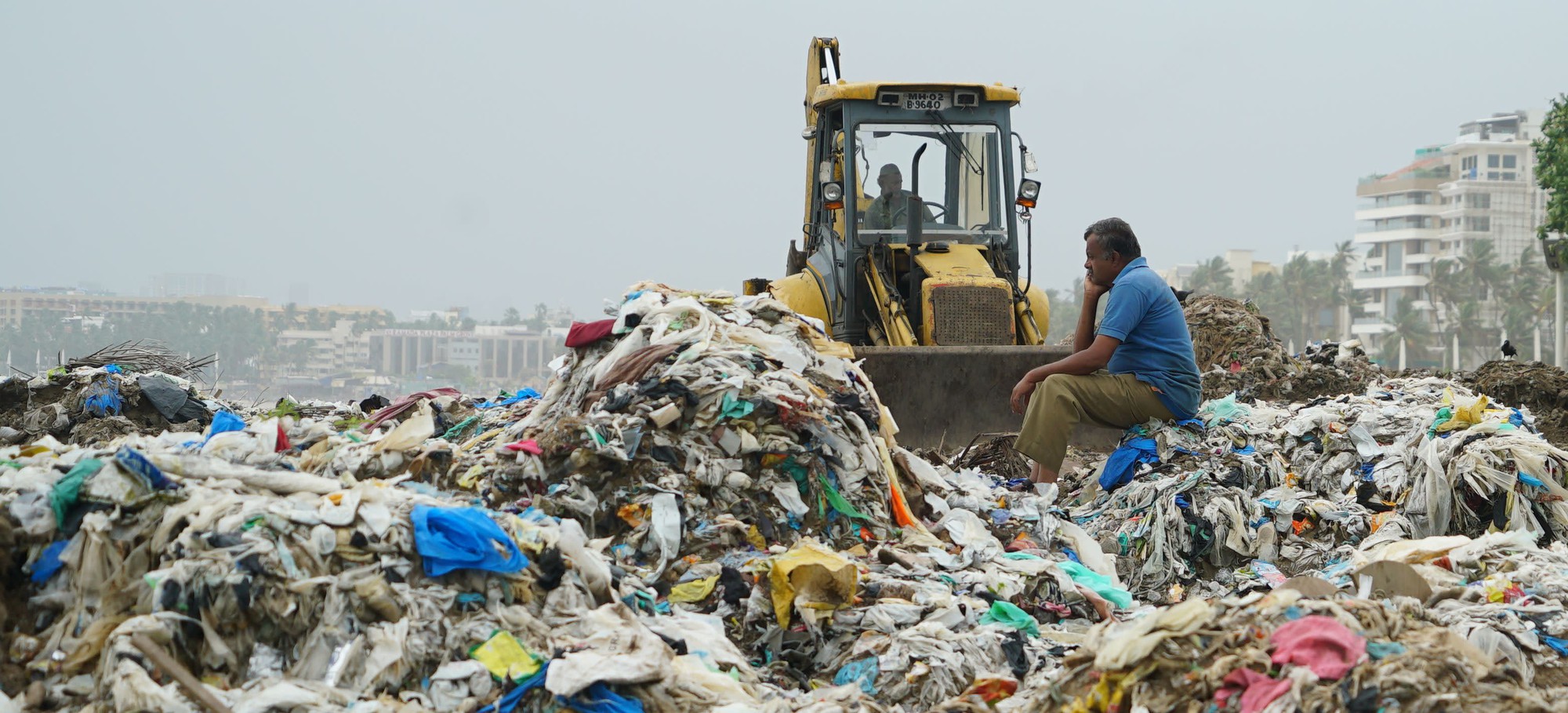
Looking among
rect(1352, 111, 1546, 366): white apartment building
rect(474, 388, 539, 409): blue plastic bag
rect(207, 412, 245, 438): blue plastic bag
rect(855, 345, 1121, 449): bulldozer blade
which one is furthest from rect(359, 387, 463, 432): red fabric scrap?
rect(1352, 111, 1546, 366): white apartment building

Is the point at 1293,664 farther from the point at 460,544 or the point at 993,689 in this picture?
the point at 460,544

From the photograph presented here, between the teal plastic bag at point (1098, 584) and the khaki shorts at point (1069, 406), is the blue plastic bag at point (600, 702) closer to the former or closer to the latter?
the teal plastic bag at point (1098, 584)

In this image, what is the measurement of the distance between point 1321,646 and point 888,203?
5865 millimetres

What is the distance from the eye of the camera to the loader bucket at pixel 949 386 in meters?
7.19

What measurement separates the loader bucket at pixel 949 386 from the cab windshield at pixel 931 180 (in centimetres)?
130

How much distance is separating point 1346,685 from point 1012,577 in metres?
1.80

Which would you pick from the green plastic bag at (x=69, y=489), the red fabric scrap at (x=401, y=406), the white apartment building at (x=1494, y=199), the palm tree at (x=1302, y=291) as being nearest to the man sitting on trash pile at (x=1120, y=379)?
the red fabric scrap at (x=401, y=406)

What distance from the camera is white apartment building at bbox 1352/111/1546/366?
8050cm

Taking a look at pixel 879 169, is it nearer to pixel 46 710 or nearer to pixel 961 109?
pixel 961 109

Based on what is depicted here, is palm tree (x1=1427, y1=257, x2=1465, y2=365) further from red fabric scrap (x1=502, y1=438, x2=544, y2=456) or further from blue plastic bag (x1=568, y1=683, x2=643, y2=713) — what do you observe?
blue plastic bag (x1=568, y1=683, x2=643, y2=713)

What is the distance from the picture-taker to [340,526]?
11.4 feet

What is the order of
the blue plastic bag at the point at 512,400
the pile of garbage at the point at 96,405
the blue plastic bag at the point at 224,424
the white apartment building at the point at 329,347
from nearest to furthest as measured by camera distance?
1. the blue plastic bag at the point at 224,424
2. the blue plastic bag at the point at 512,400
3. the pile of garbage at the point at 96,405
4. the white apartment building at the point at 329,347

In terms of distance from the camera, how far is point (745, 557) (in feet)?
14.1

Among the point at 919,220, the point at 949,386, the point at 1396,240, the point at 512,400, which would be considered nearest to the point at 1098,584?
the point at 949,386
